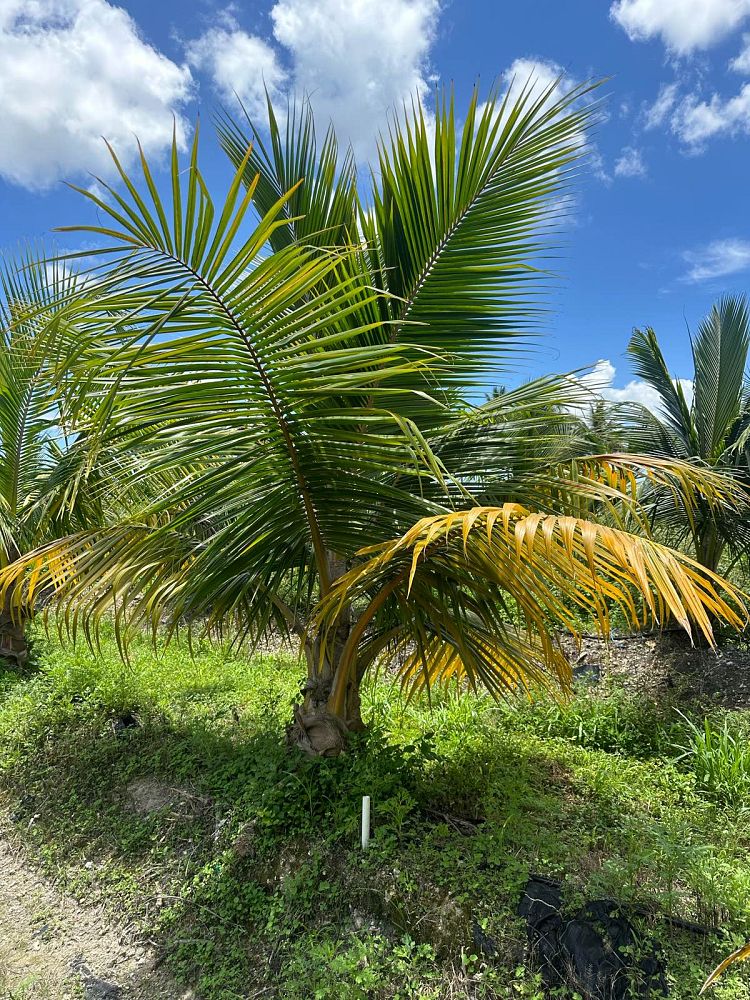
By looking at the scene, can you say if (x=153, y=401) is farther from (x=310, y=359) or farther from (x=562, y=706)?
(x=562, y=706)

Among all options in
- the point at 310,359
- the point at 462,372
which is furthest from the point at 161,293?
the point at 462,372

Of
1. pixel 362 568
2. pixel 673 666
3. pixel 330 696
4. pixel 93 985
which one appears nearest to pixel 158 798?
pixel 93 985

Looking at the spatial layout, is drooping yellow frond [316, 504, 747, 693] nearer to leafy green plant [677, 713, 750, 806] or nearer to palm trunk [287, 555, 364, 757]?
palm trunk [287, 555, 364, 757]

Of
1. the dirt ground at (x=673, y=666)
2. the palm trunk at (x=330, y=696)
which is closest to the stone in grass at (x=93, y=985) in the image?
the palm trunk at (x=330, y=696)

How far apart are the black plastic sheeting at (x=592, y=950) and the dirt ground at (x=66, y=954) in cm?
153

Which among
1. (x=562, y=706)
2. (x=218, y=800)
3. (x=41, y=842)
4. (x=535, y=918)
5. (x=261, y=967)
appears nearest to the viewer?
(x=535, y=918)

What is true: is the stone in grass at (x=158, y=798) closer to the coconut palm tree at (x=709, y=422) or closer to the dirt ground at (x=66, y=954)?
the dirt ground at (x=66, y=954)

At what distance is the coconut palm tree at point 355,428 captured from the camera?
1.96 metres

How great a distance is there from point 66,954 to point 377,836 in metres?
1.67

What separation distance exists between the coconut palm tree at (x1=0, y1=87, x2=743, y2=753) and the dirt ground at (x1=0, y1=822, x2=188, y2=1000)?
1.20m

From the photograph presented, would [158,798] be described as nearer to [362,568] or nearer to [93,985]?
[93,985]

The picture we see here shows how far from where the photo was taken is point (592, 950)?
84.3 inches

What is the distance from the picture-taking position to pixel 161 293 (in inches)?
78.4

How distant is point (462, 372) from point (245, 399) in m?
1.07
